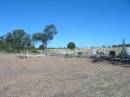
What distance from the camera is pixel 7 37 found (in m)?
129

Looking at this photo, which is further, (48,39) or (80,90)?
(48,39)

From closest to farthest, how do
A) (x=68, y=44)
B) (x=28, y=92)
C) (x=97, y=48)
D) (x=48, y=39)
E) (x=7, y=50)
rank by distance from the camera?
1. (x=28, y=92)
2. (x=97, y=48)
3. (x=48, y=39)
4. (x=7, y=50)
5. (x=68, y=44)

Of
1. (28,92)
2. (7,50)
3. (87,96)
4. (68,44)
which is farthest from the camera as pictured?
Result: (68,44)

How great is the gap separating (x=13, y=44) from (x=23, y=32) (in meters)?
7.37

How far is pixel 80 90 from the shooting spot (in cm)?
1227

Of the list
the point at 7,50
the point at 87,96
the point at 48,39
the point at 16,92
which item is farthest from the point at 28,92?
the point at 7,50

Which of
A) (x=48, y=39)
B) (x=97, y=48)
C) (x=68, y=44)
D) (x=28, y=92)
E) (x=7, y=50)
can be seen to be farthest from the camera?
(x=68, y=44)

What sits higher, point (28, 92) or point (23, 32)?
point (23, 32)

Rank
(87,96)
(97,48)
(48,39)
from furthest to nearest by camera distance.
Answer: (48,39) → (97,48) → (87,96)

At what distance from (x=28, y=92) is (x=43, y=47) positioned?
92875mm

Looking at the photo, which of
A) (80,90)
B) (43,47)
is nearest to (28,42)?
(43,47)

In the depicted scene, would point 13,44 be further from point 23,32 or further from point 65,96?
point 65,96

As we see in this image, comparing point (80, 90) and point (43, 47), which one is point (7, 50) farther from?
point (80, 90)

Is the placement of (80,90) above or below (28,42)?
below
